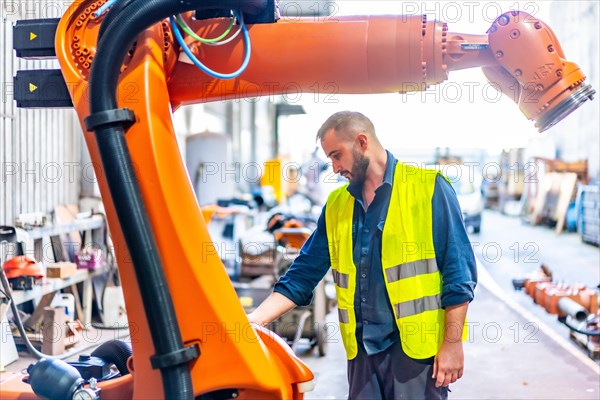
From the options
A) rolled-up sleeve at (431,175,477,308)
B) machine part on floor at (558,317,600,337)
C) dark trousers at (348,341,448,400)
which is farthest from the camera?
machine part on floor at (558,317,600,337)

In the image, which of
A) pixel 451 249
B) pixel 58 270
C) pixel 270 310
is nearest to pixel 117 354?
pixel 270 310

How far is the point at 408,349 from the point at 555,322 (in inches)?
196

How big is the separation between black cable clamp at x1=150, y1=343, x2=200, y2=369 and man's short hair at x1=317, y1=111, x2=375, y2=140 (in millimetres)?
1075

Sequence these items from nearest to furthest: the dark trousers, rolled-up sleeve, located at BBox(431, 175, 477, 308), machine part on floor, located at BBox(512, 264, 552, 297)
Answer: rolled-up sleeve, located at BBox(431, 175, 477, 308) → the dark trousers → machine part on floor, located at BBox(512, 264, 552, 297)

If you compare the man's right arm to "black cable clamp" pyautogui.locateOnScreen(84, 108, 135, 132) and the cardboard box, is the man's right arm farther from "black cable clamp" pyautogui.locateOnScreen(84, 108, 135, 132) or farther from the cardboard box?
the cardboard box

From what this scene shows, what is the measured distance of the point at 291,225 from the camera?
22.7ft

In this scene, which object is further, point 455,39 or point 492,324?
point 492,324

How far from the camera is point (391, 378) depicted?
97.7 inches

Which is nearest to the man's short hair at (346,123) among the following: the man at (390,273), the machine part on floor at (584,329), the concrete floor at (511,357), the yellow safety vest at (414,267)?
the man at (390,273)

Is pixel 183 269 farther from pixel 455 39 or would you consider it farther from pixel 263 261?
pixel 263 261

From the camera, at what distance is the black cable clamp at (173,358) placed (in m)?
1.65

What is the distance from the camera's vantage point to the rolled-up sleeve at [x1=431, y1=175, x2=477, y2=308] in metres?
2.31

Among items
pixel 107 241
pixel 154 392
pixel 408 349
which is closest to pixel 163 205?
pixel 154 392

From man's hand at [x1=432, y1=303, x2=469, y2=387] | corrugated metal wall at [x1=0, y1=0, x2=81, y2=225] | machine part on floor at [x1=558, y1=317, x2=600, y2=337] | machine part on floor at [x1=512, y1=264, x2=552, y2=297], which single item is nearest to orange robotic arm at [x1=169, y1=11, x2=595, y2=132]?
man's hand at [x1=432, y1=303, x2=469, y2=387]
